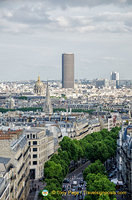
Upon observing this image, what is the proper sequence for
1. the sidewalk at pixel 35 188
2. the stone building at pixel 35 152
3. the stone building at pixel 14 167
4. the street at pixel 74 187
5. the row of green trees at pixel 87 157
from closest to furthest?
the stone building at pixel 14 167 < the row of green trees at pixel 87 157 < the street at pixel 74 187 < the sidewalk at pixel 35 188 < the stone building at pixel 35 152

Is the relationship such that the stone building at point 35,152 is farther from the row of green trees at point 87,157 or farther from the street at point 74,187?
the street at point 74,187

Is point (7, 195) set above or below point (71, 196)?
above

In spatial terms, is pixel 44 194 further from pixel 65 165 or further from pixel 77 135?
pixel 77 135

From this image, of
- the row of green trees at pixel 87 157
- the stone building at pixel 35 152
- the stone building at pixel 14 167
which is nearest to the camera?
the stone building at pixel 14 167

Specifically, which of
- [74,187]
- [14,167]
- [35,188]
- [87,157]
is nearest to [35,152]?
[35,188]

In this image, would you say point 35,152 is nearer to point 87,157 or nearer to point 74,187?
point 74,187

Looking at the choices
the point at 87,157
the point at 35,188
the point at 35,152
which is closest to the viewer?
the point at 35,188

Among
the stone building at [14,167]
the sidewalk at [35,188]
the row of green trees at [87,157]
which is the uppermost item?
the stone building at [14,167]

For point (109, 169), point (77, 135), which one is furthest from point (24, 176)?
point (77, 135)

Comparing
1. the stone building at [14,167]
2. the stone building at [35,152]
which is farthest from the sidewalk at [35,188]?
the stone building at [35,152]
